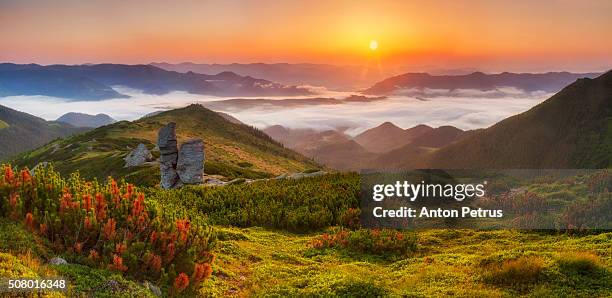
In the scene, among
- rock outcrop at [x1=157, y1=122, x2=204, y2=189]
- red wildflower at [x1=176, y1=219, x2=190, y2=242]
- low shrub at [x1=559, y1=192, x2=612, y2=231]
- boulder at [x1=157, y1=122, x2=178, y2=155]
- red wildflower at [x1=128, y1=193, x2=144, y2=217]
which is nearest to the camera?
red wildflower at [x1=176, y1=219, x2=190, y2=242]

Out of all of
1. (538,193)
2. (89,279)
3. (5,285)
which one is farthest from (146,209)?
(538,193)

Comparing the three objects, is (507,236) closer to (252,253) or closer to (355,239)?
(355,239)

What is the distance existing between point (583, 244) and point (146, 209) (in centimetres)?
1445

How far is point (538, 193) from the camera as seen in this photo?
25.8m

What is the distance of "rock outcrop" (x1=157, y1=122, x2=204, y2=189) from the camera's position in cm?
6512


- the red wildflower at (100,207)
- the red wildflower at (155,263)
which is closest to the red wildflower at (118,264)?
the red wildflower at (155,263)

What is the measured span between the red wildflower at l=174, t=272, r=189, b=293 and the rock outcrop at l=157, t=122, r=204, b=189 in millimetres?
53692

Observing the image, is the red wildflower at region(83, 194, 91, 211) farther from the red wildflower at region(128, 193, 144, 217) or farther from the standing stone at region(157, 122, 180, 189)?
the standing stone at region(157, 122, 180, 189)

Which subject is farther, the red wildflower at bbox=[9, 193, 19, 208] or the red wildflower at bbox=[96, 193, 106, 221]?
the red wildflower at bbox=[96, 193, 106, 221]

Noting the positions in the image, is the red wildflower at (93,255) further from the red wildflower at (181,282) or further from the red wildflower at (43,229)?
the red wildflower at (181,282)

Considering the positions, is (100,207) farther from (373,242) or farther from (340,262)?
(373,242)

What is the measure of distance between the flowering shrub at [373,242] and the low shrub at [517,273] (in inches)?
197

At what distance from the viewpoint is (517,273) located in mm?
12914

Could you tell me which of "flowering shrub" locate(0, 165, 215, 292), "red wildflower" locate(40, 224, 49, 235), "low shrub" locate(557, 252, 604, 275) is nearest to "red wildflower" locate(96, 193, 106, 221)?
"flowering shrub" locate(0, 165, 215, 292)
